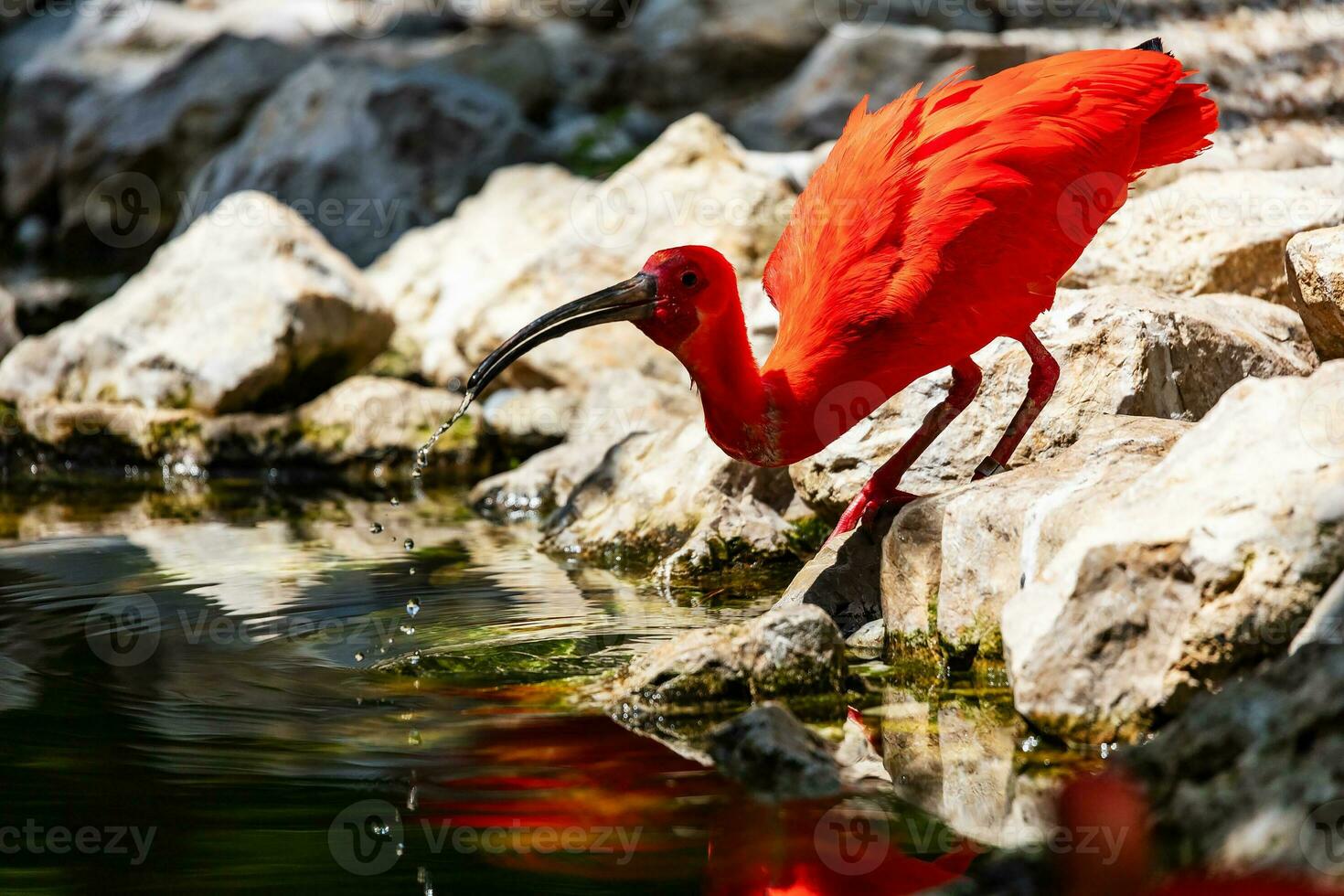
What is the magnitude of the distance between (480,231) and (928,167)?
726 cm

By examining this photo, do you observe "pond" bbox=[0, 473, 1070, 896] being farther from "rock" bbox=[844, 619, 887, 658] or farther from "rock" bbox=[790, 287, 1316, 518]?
"rock" bbox=[790, 287, 1316, 518]

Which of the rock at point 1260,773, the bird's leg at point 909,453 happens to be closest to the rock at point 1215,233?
the bird's leg at point 909,453

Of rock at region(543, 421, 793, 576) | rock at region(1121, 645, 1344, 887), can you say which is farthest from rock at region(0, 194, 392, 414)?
rock at region(1121, 645, 1344, 887)

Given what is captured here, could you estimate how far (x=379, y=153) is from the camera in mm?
13047

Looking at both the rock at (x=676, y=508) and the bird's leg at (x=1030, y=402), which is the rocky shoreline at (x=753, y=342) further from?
the bird's leg at (x=1030, y=402)

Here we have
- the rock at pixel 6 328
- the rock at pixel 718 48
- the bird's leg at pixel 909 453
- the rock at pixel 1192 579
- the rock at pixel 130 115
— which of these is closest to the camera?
the rock at pixel 1192 579

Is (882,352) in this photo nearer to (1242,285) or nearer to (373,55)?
(1242,285)

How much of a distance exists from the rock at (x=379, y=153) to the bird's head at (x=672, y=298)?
335 inches

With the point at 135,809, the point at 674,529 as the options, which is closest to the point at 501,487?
the point at 674,529

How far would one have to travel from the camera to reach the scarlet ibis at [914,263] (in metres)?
Answer: 4.68

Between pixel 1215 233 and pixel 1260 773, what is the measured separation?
477cm

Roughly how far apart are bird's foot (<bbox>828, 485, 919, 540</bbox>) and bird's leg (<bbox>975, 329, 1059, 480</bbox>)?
316 millimetres

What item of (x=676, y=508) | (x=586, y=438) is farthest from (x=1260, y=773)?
(x=586, y=438)

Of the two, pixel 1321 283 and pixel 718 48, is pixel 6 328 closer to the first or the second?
pixel 718 48
